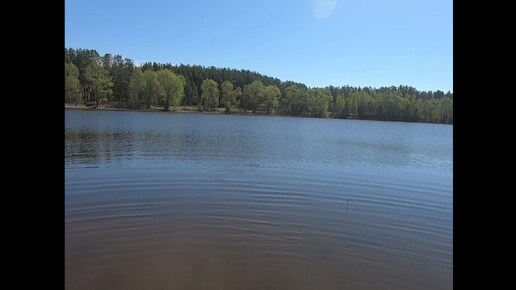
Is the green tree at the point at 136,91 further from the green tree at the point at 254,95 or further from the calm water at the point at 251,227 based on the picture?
the calm water at the point at 251,227

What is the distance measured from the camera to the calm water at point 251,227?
5168 mm

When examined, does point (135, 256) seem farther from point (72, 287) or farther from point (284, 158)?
point (284, 158)

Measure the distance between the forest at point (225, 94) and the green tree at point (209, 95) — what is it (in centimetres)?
18

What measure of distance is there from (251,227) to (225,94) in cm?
6614

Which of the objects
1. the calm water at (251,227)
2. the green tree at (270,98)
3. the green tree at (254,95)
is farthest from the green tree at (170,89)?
the calm water at (251,227)

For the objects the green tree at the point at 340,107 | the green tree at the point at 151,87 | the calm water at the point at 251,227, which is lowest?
the calm water at the point at 251,227

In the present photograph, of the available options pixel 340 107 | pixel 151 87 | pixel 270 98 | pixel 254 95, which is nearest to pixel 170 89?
pixel 151 87

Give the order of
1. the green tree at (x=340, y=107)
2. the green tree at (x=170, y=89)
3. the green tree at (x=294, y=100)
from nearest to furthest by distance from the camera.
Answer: the green tree at (x=170, y=89), the green tree at (x=294, y=100), the green tree at (x=340, y=107)

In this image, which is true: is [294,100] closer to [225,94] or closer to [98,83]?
[225,94]

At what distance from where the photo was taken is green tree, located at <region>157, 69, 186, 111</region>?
65.3m

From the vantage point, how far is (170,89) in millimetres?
65250
